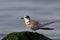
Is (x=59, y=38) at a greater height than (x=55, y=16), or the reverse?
(x=55, y=16)

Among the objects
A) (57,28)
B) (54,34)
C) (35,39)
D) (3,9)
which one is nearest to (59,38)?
(54,34)

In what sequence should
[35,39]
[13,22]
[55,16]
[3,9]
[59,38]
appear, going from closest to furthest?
[35,39] < [59,38] < [13,22] < [55,16] < [3,9]

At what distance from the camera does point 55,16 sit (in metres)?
20.7

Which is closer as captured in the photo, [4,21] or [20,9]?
[4,21]

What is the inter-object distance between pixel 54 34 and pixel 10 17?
519cm

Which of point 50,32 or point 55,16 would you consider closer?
point 50,32

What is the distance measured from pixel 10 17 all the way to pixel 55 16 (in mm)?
2798

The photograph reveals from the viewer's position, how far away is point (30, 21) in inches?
484

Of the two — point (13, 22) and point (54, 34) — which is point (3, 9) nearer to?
point (13, 22)

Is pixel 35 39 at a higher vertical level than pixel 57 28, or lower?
lower

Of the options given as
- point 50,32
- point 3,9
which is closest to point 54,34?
point 50,32

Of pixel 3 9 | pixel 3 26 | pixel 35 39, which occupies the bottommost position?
pixel 35 39

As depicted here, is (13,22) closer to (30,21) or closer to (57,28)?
(57,28)

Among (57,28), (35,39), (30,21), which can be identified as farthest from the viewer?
(57,28)
